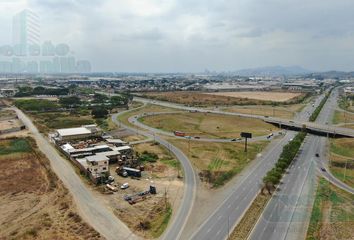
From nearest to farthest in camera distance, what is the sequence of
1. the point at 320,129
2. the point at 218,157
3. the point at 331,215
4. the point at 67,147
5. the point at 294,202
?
the point at 331,215, the point at 294,202, the point at 218,157, the point at 67,147, the point at 320,129

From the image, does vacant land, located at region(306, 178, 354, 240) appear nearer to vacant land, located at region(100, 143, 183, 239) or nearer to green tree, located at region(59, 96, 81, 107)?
vacant land, located at region(100, 143, 183, 239)

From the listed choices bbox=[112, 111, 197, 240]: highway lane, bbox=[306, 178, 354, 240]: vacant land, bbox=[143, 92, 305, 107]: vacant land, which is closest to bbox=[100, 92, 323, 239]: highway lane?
bbox=[112, 111, 197, 240]: highway lane

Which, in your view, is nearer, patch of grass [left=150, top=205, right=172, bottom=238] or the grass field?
patch of grass [left=150, top=205, right=172, bottom=238]

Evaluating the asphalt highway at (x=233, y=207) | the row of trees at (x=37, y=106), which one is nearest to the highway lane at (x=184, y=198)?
the asphalt highway at (x=233, y=207)

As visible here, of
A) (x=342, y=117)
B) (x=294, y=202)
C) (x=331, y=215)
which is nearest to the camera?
(x=331, y=215)

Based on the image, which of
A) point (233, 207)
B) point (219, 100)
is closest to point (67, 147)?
point (233, 207)

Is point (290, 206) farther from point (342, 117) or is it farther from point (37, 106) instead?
point (37, 106)

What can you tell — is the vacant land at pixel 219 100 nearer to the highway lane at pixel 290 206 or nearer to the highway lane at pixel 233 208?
the highway lane at pixel 290 206
